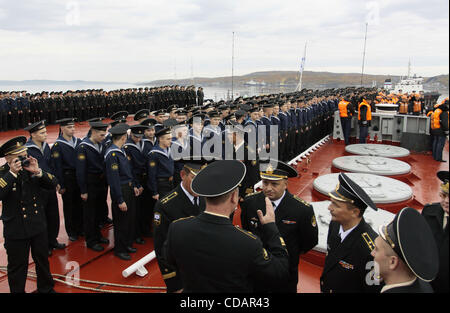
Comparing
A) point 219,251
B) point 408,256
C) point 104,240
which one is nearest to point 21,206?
point 104,240

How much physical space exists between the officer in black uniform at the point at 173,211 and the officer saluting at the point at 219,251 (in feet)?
2.42

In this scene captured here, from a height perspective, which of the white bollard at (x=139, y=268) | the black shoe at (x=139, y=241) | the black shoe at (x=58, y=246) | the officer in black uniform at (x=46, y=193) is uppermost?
the officer in black uniform at (x=46, y=193)

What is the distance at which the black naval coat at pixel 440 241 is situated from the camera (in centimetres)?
174

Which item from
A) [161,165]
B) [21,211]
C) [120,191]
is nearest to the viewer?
[21,211]

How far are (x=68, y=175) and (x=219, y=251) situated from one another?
3716mm

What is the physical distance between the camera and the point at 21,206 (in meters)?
3.10

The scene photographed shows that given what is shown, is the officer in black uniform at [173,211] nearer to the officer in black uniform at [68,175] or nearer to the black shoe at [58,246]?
the black shoe at [58,246]

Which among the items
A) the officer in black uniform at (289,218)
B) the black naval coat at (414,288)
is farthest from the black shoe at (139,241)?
the black naval coat at (414,288)

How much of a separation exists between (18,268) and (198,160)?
78.5 inches

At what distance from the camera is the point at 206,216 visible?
171cm

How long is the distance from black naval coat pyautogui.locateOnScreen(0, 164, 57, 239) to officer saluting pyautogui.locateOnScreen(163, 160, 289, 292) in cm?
199

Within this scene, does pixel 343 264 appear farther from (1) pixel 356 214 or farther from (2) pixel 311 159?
(2) pixel 311 159

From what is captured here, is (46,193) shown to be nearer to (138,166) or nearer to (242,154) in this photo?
(138,166)

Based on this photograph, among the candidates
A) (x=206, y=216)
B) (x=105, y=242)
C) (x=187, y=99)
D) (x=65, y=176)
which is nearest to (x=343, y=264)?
(x=206, y=216)
